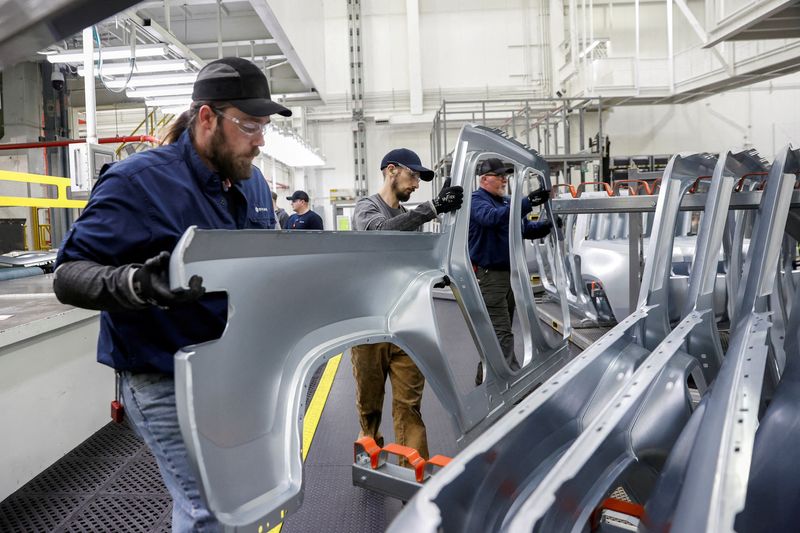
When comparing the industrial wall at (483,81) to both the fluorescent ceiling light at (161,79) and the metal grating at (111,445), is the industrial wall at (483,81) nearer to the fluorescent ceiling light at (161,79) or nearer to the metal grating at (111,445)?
the fluorescent ceiling light at (161,79)

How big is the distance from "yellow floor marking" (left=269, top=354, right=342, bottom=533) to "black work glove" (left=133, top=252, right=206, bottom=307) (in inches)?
91.3

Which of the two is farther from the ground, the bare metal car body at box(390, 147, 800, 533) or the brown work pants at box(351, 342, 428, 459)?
the bare metal car body at box(390, 147, 800, 533)

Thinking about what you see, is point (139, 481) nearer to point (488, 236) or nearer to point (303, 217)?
point (488, 236)

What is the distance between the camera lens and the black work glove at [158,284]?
109cm

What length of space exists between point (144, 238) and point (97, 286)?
0.69 feet

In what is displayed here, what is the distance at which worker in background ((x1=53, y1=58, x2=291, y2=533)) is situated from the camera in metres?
1.32

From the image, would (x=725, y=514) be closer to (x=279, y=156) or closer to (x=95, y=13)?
(x=95, y=13)

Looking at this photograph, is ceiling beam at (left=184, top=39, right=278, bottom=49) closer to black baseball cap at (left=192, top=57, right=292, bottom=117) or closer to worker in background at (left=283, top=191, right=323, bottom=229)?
worker in background at (left=283, top=191, right=323, bottom=229)

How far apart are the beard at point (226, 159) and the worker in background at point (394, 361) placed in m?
1.16

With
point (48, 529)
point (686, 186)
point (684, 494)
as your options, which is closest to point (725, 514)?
point (684, 494)

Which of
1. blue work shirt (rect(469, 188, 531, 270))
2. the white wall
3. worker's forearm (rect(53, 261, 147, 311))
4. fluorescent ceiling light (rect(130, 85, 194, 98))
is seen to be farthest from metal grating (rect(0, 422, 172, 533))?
the white wall

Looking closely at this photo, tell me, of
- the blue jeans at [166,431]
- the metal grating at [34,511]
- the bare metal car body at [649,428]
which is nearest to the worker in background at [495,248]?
the bare metal car body at [649,428]

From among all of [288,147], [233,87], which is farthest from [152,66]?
[233,87]

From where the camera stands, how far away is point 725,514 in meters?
0.86
